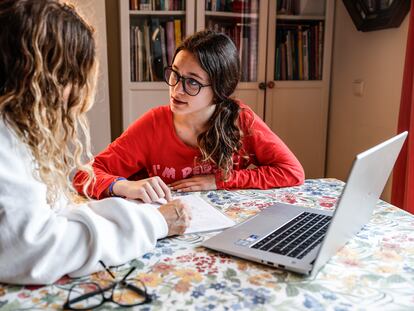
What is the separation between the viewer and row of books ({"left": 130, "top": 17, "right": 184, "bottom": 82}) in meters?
2.57

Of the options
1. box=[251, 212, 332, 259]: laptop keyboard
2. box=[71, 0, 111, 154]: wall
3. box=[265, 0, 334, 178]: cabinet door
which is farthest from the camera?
box=[265, 0, 334, 178]: cabinet door

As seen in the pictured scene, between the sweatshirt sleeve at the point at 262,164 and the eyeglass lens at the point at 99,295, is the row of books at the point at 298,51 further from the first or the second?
the eyeglass lens at the point at 99,295

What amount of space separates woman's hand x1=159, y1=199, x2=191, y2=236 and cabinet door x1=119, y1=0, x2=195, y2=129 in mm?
1638

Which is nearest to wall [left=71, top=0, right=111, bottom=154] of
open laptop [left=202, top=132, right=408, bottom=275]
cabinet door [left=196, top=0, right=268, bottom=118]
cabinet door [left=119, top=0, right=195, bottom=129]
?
cabinet door [left=119, top=0, right=195, bottom=129]

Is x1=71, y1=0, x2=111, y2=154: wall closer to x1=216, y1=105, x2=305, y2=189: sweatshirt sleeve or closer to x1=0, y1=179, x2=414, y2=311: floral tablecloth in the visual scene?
x1=216, y1=105, x2=305, y2=189: sweatshirt sleeve

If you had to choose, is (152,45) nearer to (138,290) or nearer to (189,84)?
(189,84)

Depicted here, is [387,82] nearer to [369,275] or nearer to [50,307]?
[369,275]

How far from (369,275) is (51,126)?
659mm

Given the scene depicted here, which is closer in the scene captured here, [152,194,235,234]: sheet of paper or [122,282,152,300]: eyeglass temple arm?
[122,282,152,300]: eyeglass temple arm

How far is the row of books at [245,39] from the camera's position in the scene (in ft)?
8.80

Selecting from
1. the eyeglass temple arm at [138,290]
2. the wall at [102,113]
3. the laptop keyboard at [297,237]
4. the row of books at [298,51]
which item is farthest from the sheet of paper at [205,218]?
the row of books at [298,51]

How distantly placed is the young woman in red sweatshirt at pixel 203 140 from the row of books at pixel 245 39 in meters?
1.09

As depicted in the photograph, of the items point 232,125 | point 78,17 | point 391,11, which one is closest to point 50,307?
point 78,17

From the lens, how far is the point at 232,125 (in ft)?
5.33
